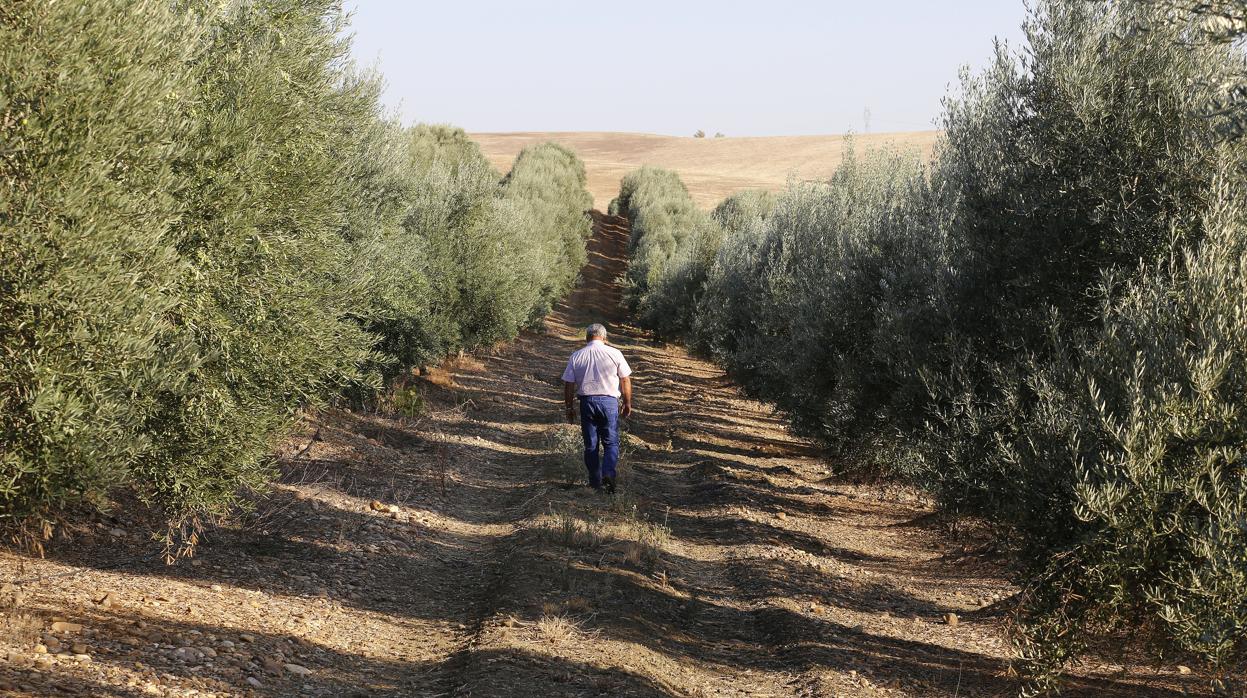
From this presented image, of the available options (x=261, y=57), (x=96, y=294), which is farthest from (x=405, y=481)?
(x=96, y=294)

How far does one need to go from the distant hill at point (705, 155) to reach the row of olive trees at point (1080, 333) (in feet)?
238

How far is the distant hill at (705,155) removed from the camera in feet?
326

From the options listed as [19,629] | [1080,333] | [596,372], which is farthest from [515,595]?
[1080,333]

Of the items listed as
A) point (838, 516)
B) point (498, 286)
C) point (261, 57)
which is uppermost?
point (261, 57)

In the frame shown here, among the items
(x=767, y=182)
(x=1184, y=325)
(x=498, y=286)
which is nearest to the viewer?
(x=1184, y=325)

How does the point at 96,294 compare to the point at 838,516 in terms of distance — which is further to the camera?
the point at 838,516

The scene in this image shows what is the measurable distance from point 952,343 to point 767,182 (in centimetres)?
9309

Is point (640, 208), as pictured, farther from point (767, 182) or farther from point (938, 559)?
point (938, 559)

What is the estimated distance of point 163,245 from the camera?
705 cm

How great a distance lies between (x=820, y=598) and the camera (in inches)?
401

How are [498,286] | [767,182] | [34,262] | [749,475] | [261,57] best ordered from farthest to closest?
[767,182]
[498,286]
[749,475]
[261,57]
[34,262]

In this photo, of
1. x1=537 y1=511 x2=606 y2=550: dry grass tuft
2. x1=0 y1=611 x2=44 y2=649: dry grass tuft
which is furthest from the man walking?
x1=0 y1=611 x2=44 y2=649: dry grass tuft

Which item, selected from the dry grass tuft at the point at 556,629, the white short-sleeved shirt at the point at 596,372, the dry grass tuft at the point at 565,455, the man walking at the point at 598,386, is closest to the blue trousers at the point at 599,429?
the man walking at the point at 598,386

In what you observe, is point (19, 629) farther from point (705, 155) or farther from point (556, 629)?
point (705, 155)
